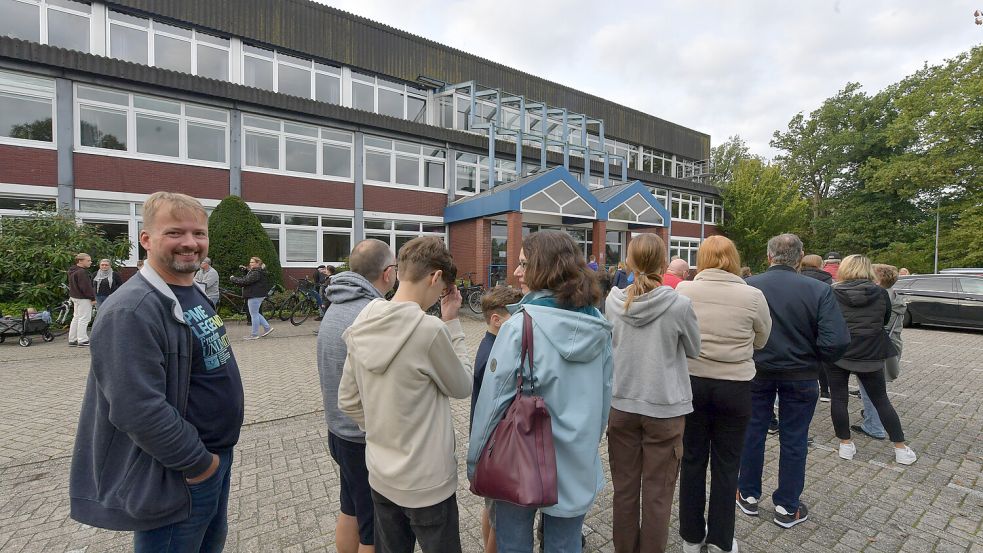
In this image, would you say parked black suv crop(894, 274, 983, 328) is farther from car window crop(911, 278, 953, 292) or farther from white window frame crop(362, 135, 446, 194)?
white window frame crop(362, 135, 446, 194)

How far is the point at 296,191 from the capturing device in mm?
15867

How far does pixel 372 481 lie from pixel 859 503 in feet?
11.7

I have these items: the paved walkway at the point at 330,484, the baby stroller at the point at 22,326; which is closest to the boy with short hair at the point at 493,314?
the paved walkway at the point at 330,484

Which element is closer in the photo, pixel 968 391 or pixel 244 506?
pixel 244 506

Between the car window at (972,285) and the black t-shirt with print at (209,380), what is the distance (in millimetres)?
16723

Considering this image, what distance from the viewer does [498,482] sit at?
1663 millimetres

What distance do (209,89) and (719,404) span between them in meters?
16.7

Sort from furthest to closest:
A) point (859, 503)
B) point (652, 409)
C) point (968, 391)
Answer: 1. point (968, 391)
2. point (859, 503)
3. point (652, 409)

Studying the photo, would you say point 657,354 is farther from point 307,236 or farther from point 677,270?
point 307,236

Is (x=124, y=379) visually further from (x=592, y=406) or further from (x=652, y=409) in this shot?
(x=652, y=409)

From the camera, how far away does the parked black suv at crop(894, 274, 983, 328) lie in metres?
11.8

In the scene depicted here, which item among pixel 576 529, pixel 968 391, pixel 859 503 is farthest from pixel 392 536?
pixel 968 391

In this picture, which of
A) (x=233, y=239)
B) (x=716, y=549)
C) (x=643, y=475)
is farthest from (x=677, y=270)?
(x=233, y=239)

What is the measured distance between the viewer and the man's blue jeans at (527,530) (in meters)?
1.82
